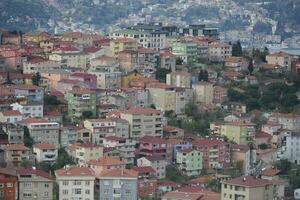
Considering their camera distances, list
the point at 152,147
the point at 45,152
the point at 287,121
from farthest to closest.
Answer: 1. the point at 287,121
2. the point at 152,147
3. the point at 45,152

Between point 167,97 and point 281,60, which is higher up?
point 167,97

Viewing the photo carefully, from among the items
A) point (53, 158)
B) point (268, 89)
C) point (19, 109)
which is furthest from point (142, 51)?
point (53, 158)

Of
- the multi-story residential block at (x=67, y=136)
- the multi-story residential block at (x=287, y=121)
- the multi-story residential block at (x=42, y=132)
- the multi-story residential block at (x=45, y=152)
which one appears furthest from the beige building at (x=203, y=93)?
the multi-story residential block at (x=45, y=152)

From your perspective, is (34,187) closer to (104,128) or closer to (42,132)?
(42,132)

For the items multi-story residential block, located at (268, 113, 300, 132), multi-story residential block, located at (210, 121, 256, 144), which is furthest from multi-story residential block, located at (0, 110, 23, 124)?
multi-story residential block, located at (268, 113, 300, 132)

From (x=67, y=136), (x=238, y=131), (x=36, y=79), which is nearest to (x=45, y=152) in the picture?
(x=67, y=136)

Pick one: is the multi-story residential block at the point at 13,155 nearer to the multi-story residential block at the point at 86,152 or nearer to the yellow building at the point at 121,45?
the multi-story residential block at the point at 86,152

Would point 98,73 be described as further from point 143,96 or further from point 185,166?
point 185,166

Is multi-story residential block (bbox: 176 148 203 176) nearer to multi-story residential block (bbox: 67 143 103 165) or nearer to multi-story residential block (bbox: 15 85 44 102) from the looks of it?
multi-story residential block (bbox: 67 143 103 165)
